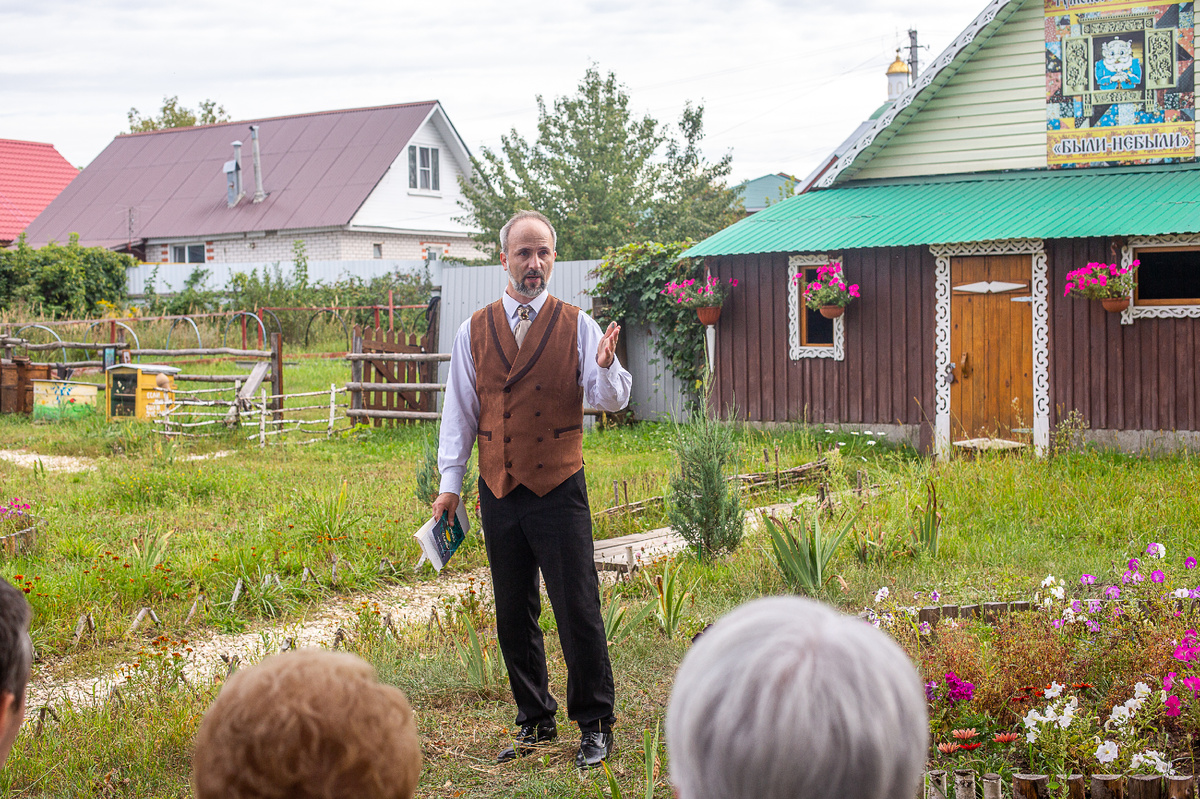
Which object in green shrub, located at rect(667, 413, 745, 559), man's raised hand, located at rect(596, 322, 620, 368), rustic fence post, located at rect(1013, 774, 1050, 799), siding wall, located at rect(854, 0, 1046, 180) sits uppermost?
siding wall, located at rect(854, 0, 1046, 180)

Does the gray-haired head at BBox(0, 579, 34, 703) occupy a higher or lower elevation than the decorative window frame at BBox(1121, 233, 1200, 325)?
lower

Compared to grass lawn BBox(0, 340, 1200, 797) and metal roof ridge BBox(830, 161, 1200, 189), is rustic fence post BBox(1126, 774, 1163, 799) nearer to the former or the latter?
grass lawn BBox(0, 340, 1200, 797)

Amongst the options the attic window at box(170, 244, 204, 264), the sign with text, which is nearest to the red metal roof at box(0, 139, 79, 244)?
the attic window at box(170, 244, 204, 264)

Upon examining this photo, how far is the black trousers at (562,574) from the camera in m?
4.02

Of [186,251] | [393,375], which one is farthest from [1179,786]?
[186,251]

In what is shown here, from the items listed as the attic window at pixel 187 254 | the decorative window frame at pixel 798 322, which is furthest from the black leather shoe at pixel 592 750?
the attic window at pixel 187 254

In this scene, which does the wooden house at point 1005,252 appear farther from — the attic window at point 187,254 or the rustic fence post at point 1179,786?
the attic window at point 187,254

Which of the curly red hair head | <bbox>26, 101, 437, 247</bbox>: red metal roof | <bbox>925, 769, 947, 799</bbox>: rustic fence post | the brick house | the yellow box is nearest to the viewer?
the curly red hair head

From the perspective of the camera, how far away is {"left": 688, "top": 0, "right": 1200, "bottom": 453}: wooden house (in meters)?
11.7

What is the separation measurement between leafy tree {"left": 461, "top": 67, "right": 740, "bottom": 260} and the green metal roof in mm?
11544

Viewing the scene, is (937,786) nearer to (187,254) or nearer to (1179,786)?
(1179,786)

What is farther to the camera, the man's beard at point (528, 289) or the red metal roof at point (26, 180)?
the red metal roof at point (26, 180)

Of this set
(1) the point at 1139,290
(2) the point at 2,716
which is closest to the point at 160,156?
(1) the point at 1139,290

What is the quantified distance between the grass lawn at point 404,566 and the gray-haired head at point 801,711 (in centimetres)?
252
